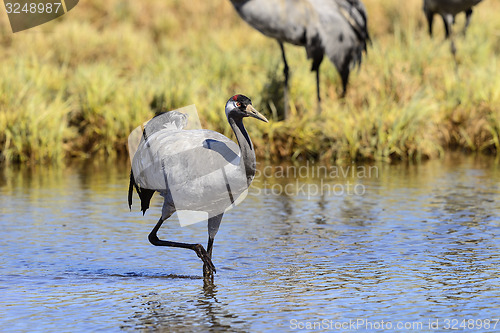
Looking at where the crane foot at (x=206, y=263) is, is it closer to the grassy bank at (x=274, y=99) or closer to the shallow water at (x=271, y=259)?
the shallow water at (x=271, y=259)

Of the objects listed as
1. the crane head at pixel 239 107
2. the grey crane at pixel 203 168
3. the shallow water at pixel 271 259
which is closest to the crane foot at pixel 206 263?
the grey crane at pixel 203 168

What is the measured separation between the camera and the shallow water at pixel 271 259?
5.15 m

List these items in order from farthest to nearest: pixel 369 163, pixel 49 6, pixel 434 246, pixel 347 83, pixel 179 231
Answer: pixel 49 6 → pixel 347 83 → pixel 369 163 → pixel 179 231 → pixel 434 246

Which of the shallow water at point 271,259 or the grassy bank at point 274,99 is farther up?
the grassy bank at point 274,99

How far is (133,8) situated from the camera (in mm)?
20047

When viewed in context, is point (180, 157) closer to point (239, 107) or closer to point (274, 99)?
point (239, 107)

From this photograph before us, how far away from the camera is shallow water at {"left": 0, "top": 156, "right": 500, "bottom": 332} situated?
5.15m

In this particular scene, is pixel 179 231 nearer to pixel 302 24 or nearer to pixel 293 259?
pixel 293 259

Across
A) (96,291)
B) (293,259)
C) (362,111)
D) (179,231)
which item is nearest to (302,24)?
(362,111)

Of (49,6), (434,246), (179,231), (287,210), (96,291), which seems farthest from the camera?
(49,6)

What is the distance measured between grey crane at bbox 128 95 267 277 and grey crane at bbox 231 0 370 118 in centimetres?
497

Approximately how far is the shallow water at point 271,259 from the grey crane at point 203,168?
1.53 feet

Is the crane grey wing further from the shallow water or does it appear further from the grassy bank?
the grassy bank

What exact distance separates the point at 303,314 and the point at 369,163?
6.14 meters
